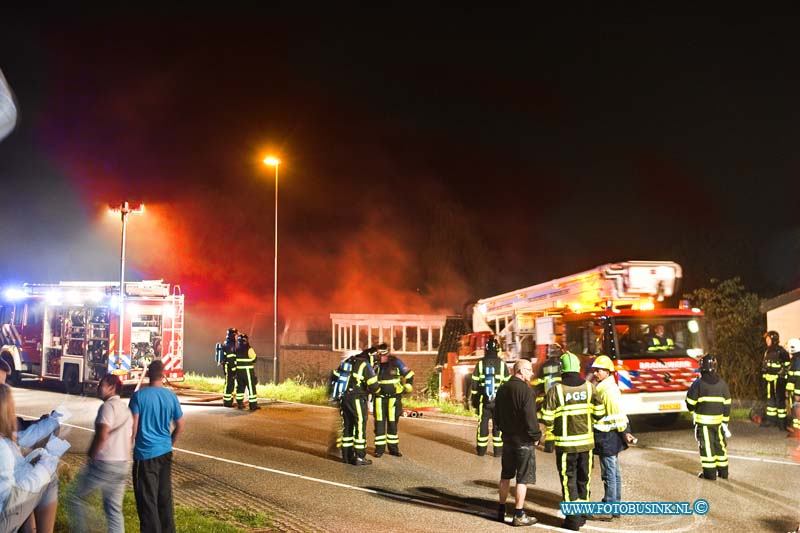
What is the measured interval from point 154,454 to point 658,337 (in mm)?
9442

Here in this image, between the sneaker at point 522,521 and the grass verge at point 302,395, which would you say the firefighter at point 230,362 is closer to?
the grass verge at point 302,395

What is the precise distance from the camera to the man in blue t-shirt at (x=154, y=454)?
582 cm

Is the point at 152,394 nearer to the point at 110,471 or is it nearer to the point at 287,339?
the point at 110,471

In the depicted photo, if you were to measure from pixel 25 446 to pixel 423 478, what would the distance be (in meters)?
5.24

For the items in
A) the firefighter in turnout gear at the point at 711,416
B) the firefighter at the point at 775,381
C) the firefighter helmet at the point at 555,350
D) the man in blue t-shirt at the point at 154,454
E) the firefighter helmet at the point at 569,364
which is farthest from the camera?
the firefighter helmet at the point at 555,350

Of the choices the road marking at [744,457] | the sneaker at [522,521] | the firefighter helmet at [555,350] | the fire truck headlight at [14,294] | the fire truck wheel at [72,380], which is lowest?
the sneaker at [522,521]

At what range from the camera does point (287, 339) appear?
32.9 m

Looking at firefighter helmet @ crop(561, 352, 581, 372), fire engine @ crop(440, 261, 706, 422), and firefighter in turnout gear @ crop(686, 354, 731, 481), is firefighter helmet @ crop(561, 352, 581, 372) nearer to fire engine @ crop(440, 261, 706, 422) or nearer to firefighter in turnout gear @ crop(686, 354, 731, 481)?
firefighter in turnout gear @ crop(686, 354, 731, 481)

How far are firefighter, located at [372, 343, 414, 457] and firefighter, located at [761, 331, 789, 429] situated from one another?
23.1 ft

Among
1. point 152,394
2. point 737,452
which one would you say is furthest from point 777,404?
point 152,394

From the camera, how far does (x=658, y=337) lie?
499 inches

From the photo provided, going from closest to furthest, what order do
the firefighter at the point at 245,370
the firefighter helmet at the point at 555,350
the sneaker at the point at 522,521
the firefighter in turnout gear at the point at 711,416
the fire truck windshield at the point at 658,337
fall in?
the sneaker at the point at 522,521 → the firefighter in turnout gear at the point at 711,416 → the fire truck windshield at the point at 658,337 → the firefighter helmet at the point at 555,350 → the firefighter at the point at 245,370

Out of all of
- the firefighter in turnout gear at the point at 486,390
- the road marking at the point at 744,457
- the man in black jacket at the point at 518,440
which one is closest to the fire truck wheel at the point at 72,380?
the firefighter in turnout gear at the point at 486,390

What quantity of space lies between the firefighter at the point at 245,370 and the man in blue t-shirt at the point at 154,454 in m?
8.99
